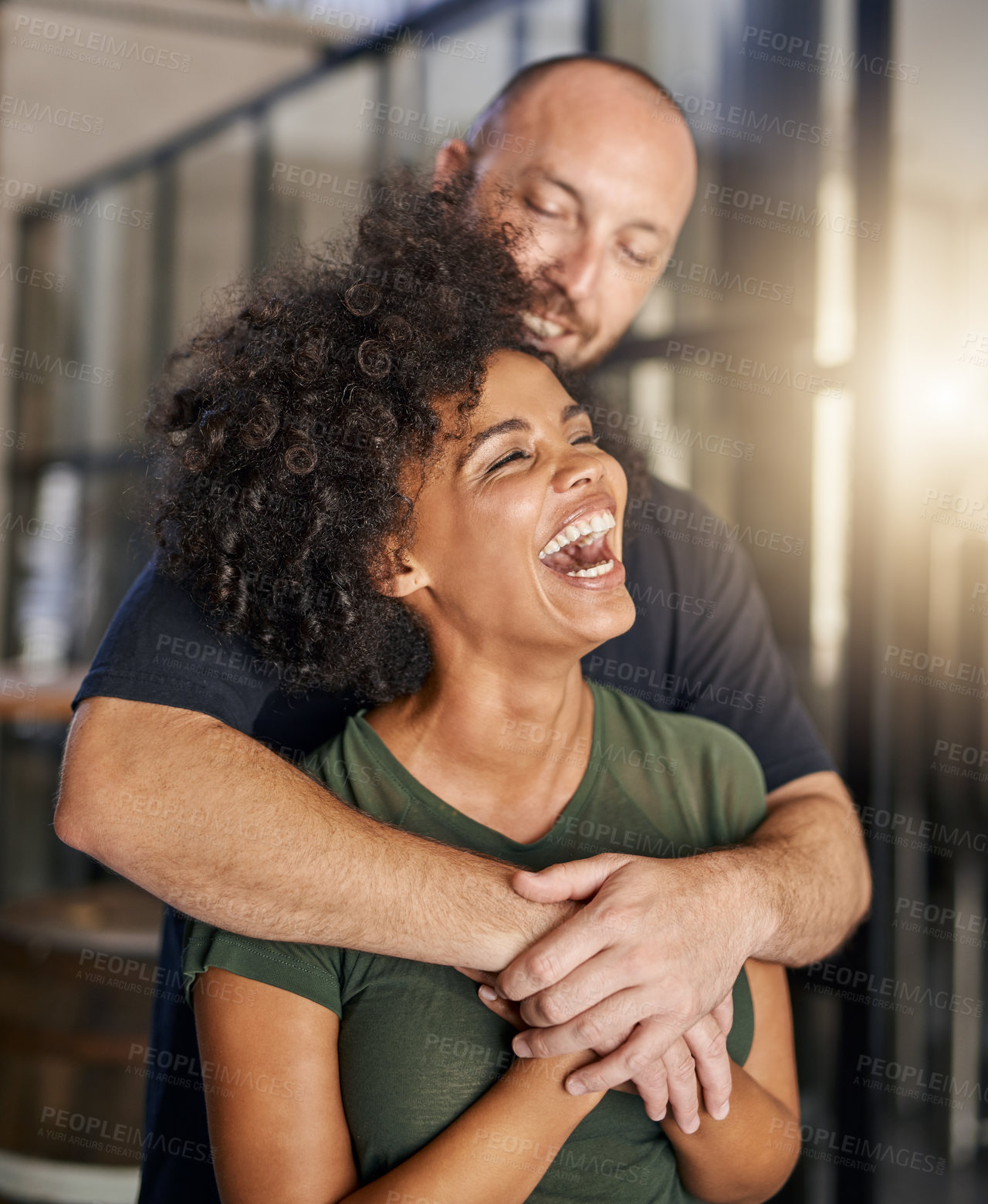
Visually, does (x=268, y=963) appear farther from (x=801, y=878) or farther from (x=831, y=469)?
(x=831, y=469)

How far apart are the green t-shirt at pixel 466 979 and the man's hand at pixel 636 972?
0.08m

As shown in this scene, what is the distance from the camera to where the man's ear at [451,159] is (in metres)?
1.73

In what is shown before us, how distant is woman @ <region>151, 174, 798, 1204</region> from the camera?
43.9 inches

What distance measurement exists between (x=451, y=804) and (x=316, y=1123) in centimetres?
37

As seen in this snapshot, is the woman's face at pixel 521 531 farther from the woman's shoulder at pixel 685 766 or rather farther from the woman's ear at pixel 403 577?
the woman's shoulder at pixel 685 766

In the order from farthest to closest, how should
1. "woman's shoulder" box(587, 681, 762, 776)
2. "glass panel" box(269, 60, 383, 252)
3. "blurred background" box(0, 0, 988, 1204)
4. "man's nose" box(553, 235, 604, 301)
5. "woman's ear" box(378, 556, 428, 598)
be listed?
"glass panel" box(269, 60, 383, 252) → "blurred background" box(0, 0, 988, 1204) → "man's nose" box(553, 235, 604, 301) → "woman's shoulder" box(587, 681, 762, 776) → "woman's ear" box(378, 556, 428, 598)

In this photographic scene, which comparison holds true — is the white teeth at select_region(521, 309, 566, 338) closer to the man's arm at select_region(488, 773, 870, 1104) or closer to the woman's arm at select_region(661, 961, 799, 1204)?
the man's arm at select_region(488, 773, 870, 1104)

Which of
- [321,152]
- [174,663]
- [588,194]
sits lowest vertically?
[174,663]

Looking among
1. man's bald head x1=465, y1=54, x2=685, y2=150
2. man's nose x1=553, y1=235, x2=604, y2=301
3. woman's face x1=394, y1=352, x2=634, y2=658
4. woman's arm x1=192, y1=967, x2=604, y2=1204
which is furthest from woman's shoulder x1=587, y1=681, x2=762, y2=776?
man's bald head x1=465, y1=54, x2=685, y2=150

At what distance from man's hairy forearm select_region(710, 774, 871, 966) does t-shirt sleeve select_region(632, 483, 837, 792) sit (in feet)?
0.28

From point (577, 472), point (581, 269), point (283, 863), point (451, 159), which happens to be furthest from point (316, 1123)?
point (451, 159)

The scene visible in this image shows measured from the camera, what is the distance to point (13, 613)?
654 cm

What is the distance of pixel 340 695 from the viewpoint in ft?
4.79

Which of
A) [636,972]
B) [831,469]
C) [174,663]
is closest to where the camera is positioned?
[636,972]
